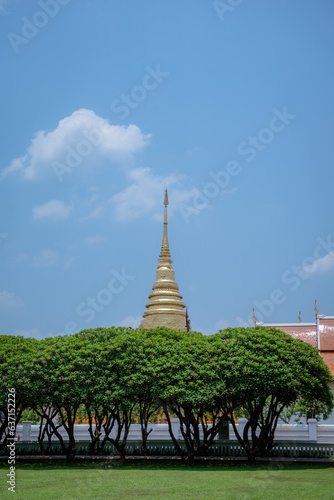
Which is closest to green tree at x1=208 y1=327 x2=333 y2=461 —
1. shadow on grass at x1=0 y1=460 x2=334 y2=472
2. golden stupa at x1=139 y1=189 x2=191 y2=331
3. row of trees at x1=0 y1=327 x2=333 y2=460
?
row of trees at x1=0 y1=327 x2=333 y2=460

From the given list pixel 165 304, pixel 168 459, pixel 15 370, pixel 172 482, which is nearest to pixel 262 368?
pixel 172 482

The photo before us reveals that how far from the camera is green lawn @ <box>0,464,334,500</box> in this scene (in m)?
12.9

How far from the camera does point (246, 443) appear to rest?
66.8 feet

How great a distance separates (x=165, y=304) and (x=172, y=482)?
29862mm

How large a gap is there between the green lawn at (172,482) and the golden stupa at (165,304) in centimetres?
2387

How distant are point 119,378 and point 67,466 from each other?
3.78 meters

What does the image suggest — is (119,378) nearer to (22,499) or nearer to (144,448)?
(144,448)

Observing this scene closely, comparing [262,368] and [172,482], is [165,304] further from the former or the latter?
[172,482]

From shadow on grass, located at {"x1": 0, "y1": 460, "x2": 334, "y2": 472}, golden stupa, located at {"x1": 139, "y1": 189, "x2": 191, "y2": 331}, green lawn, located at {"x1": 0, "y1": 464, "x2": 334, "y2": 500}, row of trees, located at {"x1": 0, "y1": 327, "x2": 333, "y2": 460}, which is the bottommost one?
shadow on grass, located at {"x1": 0, "y1": 460, "x2": 334, "y2": 472}

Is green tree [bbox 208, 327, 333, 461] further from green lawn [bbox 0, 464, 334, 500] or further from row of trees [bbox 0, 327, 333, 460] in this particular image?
green lawn [bbox 0, 464, 334, 500]

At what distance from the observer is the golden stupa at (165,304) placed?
4406 centimetres

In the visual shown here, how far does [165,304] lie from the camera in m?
44.9

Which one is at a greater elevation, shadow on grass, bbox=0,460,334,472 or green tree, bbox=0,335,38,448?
green tree, bbox=0,335,38,448

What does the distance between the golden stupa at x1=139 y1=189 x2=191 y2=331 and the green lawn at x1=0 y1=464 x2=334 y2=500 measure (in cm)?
2387
